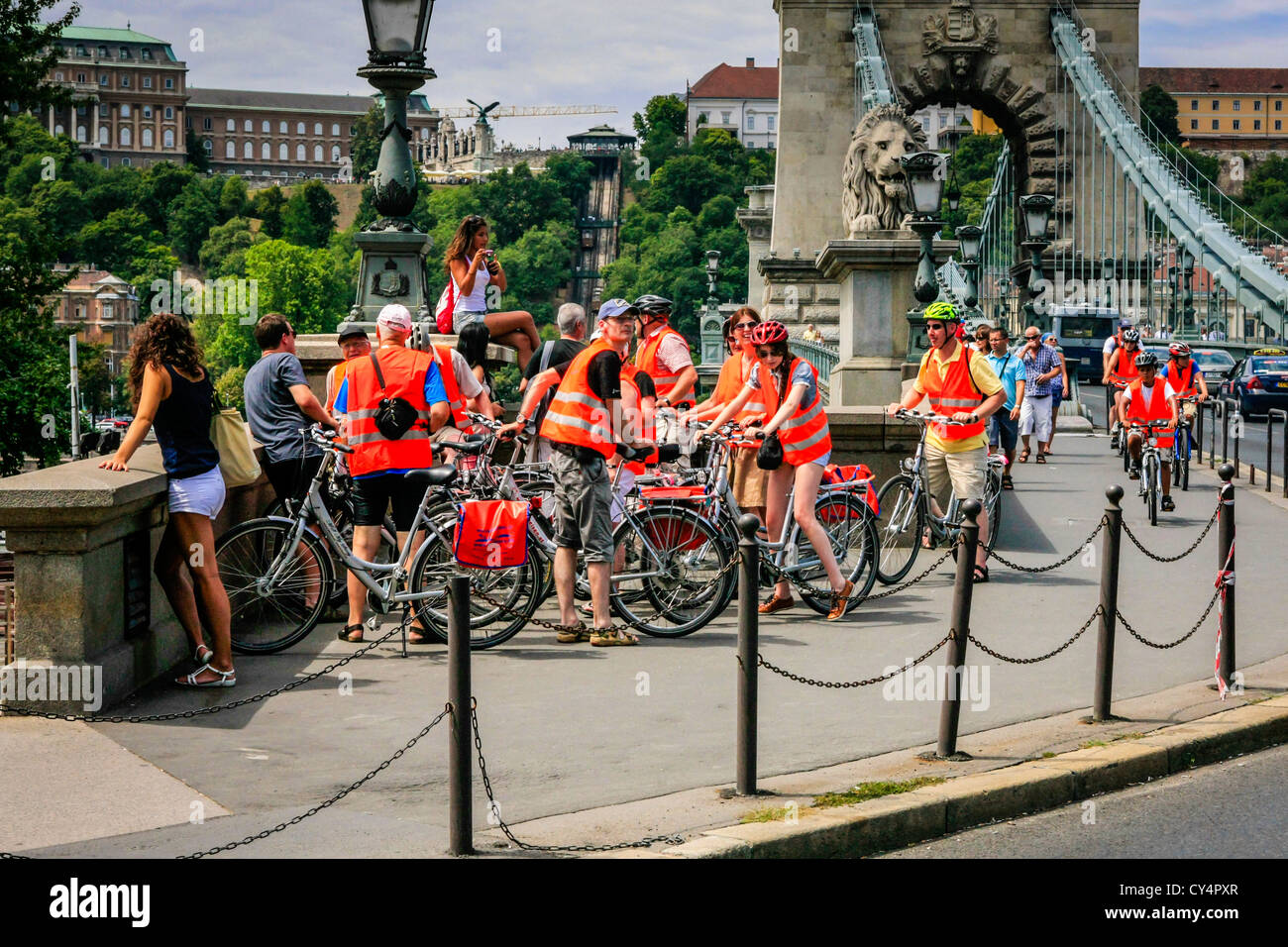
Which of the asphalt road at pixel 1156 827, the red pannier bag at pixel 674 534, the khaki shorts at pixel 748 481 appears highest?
the khaki shorts at pixel 748 481

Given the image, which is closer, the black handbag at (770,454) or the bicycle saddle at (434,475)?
the bicycle saddle at (434,475)

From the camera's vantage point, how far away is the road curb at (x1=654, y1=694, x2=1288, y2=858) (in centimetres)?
545

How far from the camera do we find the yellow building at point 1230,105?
575 feet

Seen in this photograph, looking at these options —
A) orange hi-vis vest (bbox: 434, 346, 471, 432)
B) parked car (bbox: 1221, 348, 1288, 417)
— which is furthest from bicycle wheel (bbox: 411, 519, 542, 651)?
parked car (bbox: 1221, 348, 1288, 417)

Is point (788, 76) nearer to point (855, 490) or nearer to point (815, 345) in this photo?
point (815, 345)

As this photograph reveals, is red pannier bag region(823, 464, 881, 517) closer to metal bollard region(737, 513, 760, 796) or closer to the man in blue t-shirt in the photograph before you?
metal bollard region(737, 513, 760, 796)

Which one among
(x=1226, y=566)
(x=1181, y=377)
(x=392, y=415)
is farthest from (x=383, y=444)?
(x=1181, y=377)

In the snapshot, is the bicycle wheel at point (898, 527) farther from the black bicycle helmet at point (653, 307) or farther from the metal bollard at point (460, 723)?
the metal bollard at point (460, 723)

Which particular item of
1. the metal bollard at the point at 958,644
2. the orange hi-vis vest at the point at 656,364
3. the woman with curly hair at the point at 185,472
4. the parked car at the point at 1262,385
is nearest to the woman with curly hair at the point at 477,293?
the orange hi-vis vest at the point at 656,364

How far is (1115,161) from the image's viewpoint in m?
34.9

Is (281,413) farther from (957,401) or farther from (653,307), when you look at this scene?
(957,401)

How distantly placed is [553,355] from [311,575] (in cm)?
248

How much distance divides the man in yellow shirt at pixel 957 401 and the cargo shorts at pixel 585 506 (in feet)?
9.22
